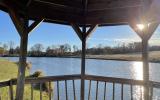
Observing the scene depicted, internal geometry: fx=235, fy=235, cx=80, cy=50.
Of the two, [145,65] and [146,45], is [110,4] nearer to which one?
[146,45]

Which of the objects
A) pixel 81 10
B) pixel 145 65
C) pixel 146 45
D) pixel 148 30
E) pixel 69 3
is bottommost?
pixel 145 65

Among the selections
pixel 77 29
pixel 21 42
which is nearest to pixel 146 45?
pixel 77 29

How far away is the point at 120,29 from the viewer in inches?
1785

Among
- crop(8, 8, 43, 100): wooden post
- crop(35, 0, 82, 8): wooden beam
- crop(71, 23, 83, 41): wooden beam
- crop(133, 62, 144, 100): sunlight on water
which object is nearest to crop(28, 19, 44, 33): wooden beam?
crop(8, 8, 43, 100): wooden post

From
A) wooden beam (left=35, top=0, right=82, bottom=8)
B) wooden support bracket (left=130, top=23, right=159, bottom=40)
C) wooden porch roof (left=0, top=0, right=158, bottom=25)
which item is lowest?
wooden support bracket (left=130, top=23, right=159, bottom=40)

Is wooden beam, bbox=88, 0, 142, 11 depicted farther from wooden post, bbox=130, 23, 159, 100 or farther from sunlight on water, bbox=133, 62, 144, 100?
sunlight on water, bbox=133, 62, 144, 100

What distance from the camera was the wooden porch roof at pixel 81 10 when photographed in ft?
14.8

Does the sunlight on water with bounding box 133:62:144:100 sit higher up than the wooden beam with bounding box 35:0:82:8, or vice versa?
the wooden beam with bounding box 35:0:82:8

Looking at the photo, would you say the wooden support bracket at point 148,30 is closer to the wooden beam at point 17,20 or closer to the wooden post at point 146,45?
the wooden post at point 146,45

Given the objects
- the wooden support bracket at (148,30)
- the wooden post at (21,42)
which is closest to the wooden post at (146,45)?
the wooden support bracket at (148,30)

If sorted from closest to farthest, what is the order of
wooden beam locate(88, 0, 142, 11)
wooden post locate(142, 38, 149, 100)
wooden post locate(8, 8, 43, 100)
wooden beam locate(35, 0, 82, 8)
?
1. wooden post locate(142, 38, 149, 100)
2. wooden post locate(8, 8, 43, 100)
3. wooden beam locate(88, 0, 142, 11)
4. wooden beam locate(35, 0, 82, 8)

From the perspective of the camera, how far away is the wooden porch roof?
14.8 feet

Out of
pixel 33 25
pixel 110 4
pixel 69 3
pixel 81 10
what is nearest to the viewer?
pixel 33 25

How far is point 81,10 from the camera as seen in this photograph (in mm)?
5336
